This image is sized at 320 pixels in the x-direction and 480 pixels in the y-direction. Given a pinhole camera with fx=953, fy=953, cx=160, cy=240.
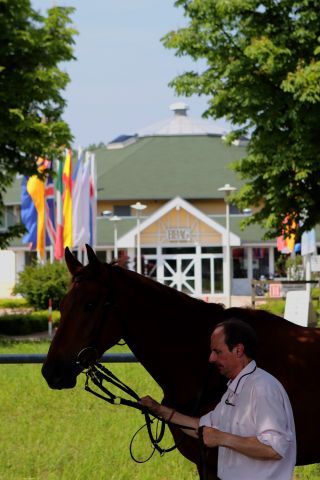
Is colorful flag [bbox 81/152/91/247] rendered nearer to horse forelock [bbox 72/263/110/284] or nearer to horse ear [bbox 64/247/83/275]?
horse ear [bbox 64/247/83/275]

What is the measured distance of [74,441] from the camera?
923 cm

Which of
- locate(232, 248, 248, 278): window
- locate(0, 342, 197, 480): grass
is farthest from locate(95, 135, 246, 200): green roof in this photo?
locate(0, 342, 197, 480): grass

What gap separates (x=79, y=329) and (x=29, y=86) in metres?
22.6

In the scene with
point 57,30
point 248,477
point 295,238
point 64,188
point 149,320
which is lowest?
point 248,477

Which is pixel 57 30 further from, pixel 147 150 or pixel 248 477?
pixel 147 150

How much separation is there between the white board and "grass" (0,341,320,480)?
6747mm

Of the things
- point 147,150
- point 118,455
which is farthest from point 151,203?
point 118,455

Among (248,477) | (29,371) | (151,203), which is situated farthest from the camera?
(151,203)

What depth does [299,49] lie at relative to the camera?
1085 inches

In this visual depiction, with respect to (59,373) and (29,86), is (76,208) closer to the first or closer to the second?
(29,86)

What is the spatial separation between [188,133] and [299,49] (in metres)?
57.7

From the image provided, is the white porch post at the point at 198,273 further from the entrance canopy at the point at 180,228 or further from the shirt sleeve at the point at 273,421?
the shirt sleeve at the point at 273,421

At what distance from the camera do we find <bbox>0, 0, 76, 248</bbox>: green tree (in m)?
26.9

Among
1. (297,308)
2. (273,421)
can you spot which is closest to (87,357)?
(273,421)
